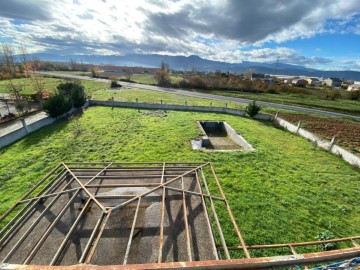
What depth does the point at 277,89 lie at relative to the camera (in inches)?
1903

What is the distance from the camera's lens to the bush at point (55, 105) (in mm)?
17344

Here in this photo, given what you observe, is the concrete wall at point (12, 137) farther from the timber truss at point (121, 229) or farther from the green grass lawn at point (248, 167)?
the timber truss at point (121, 229)

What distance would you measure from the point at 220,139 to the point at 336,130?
12.5m

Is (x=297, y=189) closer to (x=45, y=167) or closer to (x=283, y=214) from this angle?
(x=283, y=214)

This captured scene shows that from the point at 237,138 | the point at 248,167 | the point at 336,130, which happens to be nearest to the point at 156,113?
the point at 237,138

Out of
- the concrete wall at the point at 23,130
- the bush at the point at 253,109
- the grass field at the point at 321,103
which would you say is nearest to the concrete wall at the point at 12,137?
the concrete wall at the point at 23,130

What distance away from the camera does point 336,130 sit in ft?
63.3

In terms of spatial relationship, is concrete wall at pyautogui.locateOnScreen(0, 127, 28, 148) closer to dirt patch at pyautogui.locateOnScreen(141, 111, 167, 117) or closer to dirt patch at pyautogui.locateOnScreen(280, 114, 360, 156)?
dirt patch at pyautogui.locateOnScreen(141, 111, 167, 117)

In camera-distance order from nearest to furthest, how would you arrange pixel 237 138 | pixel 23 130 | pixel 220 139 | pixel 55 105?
1. pixel 23 130
2. pixel 237 138
3. pixel 220 139
4. pixel 55 105

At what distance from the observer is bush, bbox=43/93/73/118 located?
17.3 m

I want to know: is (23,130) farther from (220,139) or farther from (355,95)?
(355,95)

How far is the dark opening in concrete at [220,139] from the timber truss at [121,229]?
8048mm

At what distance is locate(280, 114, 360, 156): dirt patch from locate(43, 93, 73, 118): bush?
24.0 meters

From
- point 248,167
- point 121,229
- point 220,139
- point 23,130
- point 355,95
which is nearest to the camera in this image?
point 121,229
